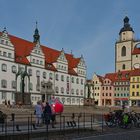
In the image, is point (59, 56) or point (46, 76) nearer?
point (46, 76)

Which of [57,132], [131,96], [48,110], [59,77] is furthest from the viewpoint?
[131,96]

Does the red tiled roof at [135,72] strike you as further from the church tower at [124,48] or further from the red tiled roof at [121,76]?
the church tower at [124,48]

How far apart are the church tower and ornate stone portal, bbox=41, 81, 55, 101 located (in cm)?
4331

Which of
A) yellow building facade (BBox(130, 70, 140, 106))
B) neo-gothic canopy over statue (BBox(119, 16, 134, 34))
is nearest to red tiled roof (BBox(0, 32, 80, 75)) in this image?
yellow building facade (BBox(130, 70, 140, 106))

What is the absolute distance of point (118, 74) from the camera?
10825cm

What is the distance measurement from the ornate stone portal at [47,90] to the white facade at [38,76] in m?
0.65

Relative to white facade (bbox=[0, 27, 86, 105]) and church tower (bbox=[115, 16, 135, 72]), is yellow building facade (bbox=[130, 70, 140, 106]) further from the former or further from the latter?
white facade (bbox=[0, 27, 86, 105])

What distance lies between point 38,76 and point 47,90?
A: 377cm

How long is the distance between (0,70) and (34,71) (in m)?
10.3

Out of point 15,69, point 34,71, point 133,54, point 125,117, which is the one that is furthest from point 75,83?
point 125,117

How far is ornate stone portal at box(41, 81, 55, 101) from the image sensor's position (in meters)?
72.6

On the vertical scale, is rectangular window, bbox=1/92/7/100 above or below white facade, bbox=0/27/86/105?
Result: below

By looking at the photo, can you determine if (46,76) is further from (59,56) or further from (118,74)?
(118,74)

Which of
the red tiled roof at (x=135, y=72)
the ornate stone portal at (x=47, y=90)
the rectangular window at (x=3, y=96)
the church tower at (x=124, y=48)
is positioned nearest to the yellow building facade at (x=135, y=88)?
the red tiled roof at (x=135, y=72)
